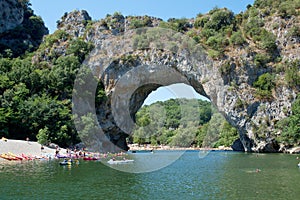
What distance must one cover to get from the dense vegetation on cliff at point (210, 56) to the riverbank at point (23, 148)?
1.51 metres

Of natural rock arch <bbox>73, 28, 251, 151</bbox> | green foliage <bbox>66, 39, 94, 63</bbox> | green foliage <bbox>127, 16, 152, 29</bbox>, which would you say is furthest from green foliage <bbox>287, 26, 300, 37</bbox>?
green foliage <bbox>66, 39, 94, 63</bbox>

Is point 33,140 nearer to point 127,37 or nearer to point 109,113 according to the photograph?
point 109,113

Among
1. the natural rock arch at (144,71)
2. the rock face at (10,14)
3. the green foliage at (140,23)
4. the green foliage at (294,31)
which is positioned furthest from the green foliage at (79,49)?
the green foliage at (294,31)

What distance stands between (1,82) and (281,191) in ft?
128

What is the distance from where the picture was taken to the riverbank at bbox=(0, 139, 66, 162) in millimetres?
34375

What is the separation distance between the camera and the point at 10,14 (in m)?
61.7

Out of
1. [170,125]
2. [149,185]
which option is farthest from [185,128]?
[149,185]

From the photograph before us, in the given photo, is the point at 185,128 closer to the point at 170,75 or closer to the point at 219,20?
the point at 170,75

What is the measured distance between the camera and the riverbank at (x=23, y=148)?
3438 centimetres

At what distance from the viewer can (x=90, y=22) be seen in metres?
56.7

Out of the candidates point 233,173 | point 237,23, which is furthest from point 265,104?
point 233,173

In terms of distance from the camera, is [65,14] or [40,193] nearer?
[40,193]

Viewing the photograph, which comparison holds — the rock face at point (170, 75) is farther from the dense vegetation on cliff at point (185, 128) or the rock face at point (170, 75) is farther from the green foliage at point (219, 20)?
the dense vegetation on cliff at point (185, 128)

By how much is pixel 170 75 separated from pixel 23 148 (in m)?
23.8
